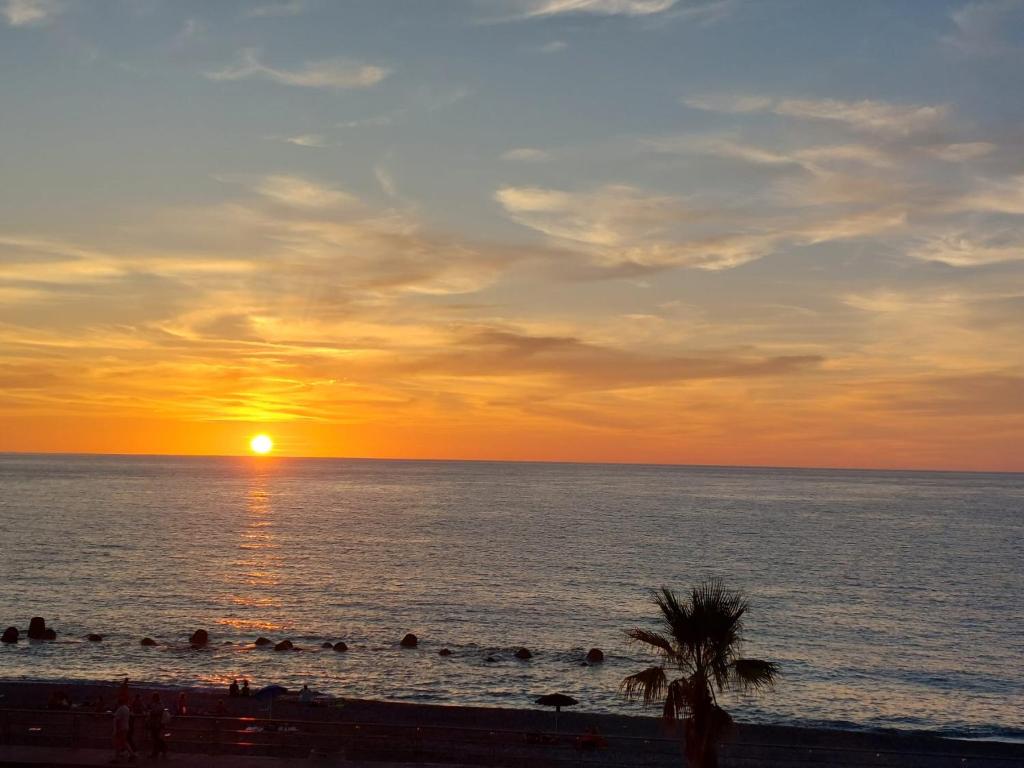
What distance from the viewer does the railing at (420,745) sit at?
1275 inches

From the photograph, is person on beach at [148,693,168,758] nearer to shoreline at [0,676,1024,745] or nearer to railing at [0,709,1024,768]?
railing at [0,709,1024,768]

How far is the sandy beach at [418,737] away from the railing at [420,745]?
53 millimetres

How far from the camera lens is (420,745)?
3497 cm

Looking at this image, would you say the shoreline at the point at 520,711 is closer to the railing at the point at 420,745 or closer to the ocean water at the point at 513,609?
the ocean water at the point at 513,609

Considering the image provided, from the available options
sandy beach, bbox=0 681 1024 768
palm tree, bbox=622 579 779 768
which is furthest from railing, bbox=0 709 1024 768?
palm tree, bbox=622 579 779 768

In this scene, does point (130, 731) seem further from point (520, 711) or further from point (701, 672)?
point (520, 711)

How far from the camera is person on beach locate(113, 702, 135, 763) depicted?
93.1 feet

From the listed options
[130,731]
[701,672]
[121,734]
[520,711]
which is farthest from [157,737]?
[520,711]

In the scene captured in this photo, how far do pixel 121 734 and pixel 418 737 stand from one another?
1051 cm

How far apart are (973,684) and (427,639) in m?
35.4

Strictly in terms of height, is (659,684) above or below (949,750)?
above

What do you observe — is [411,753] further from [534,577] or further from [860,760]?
[534,577]

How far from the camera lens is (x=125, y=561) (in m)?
113

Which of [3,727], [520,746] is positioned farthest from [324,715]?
[3,727]
